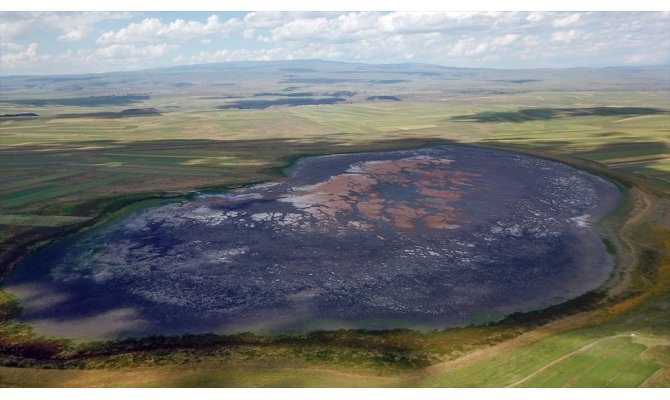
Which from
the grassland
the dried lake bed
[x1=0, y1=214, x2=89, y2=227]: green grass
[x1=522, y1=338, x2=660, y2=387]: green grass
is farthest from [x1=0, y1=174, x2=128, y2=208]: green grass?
[x1=522, y1=338, x2=660, y2=387]: green grass

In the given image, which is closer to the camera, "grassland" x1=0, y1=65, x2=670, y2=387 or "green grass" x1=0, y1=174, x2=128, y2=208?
"grassland" x1=0, y1=65, x2=670, y2=387

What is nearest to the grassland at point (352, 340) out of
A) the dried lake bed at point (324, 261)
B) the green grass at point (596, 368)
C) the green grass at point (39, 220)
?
the green grass at point (596, 368)

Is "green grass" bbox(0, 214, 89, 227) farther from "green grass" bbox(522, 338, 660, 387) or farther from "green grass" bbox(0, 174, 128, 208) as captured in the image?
"green grass" bbox(522, 338, 660, 387)

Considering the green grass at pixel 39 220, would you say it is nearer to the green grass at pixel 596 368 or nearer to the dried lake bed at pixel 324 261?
the dried lake bed at pixel 324 261

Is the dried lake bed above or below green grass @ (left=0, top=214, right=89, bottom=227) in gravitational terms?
below

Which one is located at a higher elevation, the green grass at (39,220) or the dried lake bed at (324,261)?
the green grass at (39,220)

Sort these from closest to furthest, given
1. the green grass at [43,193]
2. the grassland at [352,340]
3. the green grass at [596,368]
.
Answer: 1. the green grass at [596,368]
2. the grassland at [352,340]
3. the green grass at [43,193]

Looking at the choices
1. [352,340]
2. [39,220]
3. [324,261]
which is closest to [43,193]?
[39,220]

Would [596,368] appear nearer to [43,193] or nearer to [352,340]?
[352,340]

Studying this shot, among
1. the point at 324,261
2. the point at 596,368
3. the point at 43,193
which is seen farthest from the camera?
the point at 43,193
